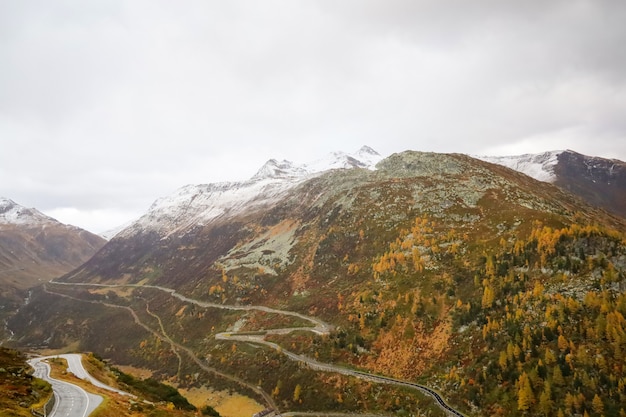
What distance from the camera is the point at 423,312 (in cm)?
9881

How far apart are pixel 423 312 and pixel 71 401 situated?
79297mm

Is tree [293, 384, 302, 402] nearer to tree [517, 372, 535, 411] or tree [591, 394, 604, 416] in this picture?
tree [517, 372, 535, 411]

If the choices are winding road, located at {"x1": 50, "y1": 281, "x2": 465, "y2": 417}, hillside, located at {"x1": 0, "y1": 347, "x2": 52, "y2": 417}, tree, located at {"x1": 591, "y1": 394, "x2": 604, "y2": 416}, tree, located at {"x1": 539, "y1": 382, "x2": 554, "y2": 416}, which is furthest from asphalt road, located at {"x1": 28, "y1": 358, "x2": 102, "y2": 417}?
tree, located at {"x1": 591, "y1": 394, "x2": 604, "y2": 416}

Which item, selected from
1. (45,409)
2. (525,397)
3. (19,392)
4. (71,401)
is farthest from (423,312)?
(19,392)

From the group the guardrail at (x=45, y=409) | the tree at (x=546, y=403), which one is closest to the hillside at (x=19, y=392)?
the guardrail at (x=45, y=409)

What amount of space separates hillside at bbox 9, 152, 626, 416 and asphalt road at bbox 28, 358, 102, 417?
160ft

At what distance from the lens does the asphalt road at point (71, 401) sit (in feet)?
139

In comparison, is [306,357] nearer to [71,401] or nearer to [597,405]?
[71,401]

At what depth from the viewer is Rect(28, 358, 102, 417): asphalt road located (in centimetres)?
4242

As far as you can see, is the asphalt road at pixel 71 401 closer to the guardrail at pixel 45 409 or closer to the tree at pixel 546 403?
the guardrail at pixel 45 409

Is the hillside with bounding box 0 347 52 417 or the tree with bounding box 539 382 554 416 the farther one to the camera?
the tree with bounding box 539 382 554 416

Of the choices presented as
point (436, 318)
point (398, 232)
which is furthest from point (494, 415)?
point (398, 232)

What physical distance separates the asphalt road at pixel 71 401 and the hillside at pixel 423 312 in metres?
48.8

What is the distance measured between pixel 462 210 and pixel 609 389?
271ft
